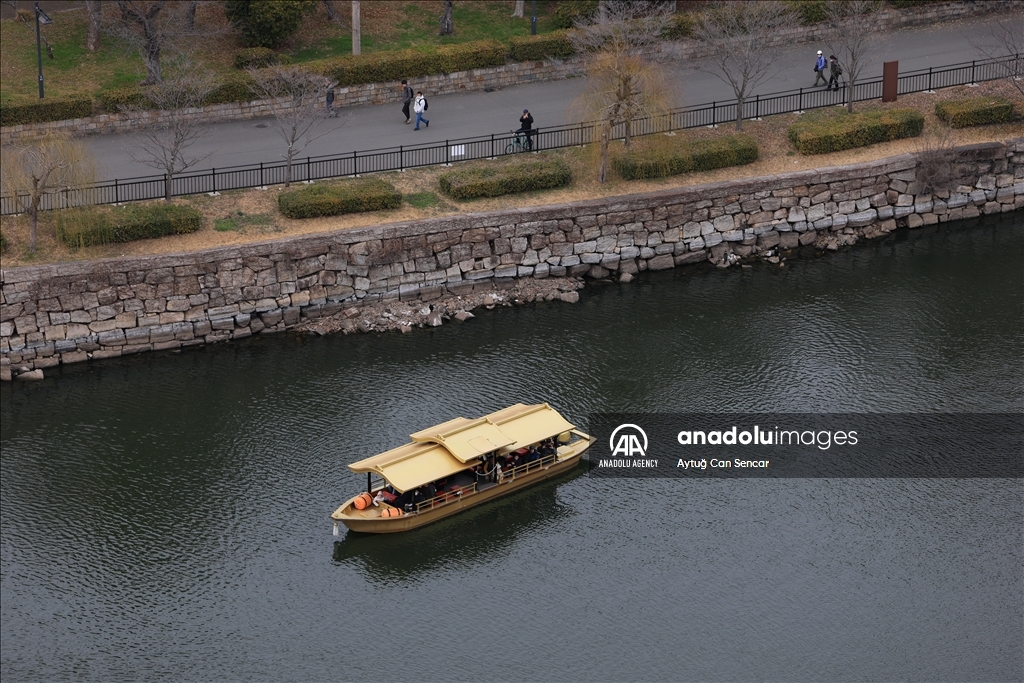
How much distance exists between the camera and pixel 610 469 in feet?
135

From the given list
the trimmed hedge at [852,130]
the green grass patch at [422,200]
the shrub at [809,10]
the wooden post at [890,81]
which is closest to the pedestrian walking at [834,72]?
the wooden post at [890,81]

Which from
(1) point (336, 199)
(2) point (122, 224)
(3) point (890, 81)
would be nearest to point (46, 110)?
(2) point (122, 224)

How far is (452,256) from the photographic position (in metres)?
49.2

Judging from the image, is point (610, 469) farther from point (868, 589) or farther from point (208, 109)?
point (208, 109)

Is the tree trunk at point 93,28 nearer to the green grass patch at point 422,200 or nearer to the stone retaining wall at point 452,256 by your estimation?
the stone retaining wall at point 452,256

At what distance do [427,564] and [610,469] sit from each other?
617 cm

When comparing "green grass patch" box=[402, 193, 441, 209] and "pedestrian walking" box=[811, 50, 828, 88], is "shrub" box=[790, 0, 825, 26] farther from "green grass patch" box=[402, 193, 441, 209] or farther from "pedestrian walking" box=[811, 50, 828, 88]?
"green grass patch" box=[402, 193, 441, 209]

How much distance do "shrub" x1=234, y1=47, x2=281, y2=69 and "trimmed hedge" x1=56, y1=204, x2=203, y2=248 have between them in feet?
34.0

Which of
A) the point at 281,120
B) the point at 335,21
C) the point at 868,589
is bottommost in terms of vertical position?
the point at 868,589

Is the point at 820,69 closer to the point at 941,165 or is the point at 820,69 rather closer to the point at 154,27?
the point at 941,165

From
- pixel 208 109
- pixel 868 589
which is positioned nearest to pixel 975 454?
pixel 868 589

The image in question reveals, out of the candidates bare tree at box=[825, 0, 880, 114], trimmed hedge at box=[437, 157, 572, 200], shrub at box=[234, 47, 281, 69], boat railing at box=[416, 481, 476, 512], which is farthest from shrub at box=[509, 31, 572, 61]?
boat railing at box=[416, 481, 476, 512]

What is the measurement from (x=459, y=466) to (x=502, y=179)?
1468 centimetres

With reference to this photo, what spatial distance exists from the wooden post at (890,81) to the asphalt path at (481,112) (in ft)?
6.73
